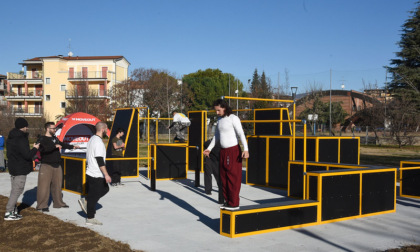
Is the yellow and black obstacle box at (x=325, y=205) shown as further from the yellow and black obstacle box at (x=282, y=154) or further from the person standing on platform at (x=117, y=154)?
the person standing on platform at (x=117, y=154)

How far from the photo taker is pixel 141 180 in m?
13.7

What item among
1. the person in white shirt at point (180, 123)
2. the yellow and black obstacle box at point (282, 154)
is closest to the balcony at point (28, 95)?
the person in white shirt at point (180, 123)

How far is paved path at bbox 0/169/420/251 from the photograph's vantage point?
6.16 metres

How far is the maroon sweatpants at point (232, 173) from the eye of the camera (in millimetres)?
6980

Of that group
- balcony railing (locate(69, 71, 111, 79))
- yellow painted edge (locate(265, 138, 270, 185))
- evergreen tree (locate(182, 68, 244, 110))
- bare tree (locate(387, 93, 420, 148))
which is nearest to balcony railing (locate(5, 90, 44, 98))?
balcony railing (locate(69, 71, 111, 79))

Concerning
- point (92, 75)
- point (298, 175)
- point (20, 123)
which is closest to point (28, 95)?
point (92, 75)

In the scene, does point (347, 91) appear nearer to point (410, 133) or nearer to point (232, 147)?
point (410, 133)

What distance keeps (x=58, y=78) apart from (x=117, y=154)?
55606 mm

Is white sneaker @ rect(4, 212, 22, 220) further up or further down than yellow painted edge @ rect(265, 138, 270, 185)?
further down

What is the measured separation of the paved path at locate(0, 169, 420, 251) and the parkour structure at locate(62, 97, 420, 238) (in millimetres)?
211

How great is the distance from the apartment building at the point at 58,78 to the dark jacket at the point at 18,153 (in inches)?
2113

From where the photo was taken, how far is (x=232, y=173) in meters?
7.02

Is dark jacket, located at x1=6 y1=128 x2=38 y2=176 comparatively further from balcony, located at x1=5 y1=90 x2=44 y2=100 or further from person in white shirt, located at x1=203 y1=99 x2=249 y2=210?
balcony, located at x1=5 y1=90 x2=44 y2=100

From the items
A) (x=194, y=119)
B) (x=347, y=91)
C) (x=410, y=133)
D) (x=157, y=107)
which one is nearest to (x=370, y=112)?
(x=410, y=133)
